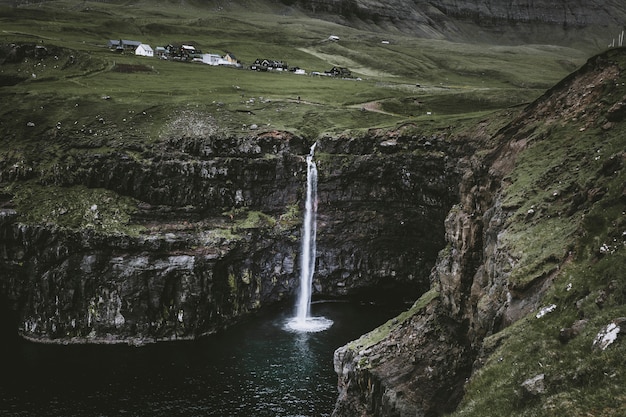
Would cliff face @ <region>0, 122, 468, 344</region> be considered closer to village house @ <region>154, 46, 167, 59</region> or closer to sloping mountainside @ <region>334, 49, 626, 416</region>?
sloping mountainside @ <region>334, 49, 626, 416</region>

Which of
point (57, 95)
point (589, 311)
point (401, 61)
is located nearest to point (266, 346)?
point (589, 311)

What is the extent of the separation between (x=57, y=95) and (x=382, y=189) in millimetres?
60580

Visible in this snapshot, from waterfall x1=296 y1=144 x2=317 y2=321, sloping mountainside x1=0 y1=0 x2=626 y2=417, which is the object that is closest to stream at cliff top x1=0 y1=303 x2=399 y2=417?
sloping mountainside x1=0 y1=0 x2=626 y2=417

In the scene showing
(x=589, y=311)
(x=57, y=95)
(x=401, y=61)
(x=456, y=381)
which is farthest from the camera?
(x=401, y=61)

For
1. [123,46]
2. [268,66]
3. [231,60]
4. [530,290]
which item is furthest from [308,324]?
[123,46]

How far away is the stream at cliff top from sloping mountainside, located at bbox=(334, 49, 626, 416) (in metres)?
13.2

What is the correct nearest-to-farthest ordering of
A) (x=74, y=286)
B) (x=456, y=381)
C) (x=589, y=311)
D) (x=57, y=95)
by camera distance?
1. (x=589, y=311)
2. (x=456, y=381)
3. (x=74, y=286)
4. (x=57, y=95)

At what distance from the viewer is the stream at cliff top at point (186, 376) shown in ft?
162

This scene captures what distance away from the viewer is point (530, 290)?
25.3m

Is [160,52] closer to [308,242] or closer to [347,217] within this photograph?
[347,217]

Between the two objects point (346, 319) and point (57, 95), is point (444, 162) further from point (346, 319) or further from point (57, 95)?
point (57, 95)

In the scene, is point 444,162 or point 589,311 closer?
point 589,311

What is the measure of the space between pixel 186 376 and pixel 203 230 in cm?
2231

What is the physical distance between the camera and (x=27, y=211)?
7100 cm
